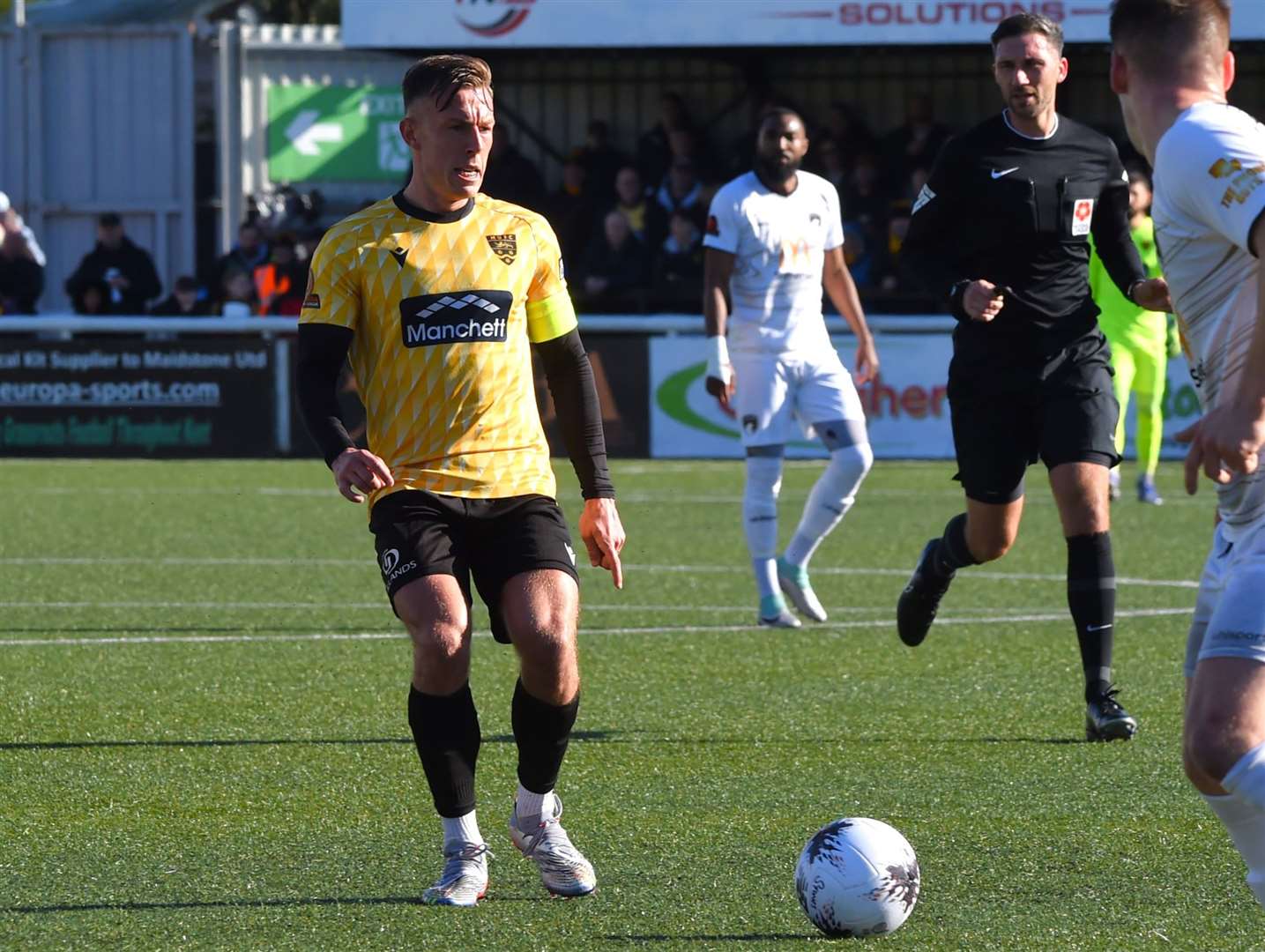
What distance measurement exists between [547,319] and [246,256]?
17.3 m

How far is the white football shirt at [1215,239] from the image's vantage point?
140 inches

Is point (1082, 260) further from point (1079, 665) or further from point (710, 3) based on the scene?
point (710, 3)

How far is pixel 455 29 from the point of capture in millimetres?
23016

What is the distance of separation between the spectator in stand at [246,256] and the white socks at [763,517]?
12886mm

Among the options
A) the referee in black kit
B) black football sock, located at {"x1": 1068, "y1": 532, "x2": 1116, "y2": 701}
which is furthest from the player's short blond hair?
black football sock, located at {"x1": 1068, "y1": 532, "x2": 1116, "y2": 701}

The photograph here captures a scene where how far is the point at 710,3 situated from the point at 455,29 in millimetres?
2783

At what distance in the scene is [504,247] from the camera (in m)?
5.02

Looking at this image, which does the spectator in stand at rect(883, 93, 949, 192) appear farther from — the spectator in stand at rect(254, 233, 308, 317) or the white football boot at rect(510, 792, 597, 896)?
the white football boot at rect(510, 792, 597, 896)

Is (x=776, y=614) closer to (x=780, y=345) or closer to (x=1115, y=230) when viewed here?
(x=780, y=345)

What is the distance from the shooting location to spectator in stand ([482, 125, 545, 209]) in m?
23.2

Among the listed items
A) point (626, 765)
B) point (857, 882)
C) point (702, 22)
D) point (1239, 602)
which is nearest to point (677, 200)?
point (702, 22)

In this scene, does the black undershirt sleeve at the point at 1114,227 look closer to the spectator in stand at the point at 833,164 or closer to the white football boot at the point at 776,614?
the white football boot at the point at 776,614

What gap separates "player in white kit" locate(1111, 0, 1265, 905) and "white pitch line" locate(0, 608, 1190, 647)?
17.4 feet

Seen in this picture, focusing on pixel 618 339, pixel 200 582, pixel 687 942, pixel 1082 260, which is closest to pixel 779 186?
pixel 1082 260
